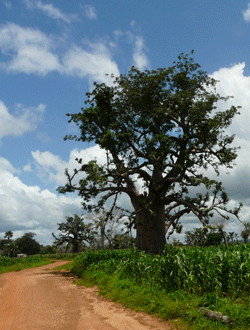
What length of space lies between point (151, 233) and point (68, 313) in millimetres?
11286

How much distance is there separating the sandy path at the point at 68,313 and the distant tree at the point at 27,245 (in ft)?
209

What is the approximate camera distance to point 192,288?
736cm

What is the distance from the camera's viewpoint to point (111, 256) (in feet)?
51.5

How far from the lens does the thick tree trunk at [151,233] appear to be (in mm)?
18141

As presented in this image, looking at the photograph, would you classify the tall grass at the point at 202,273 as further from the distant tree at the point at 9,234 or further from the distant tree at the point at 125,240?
the distant tree at the point at 9,234

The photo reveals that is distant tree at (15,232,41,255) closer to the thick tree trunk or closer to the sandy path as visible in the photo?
the thick tree trunk

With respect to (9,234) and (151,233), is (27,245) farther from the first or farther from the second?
(151,233)

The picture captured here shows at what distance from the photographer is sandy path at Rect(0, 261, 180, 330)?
6332mm

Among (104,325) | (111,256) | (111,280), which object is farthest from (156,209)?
(104,325)

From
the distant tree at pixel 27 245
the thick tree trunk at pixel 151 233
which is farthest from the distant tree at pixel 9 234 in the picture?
the thick tree trunk at pixel 151 233

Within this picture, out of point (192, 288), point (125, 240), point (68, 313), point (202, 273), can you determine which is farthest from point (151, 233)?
point (125, 240)

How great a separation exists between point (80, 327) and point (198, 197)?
42.6 ft

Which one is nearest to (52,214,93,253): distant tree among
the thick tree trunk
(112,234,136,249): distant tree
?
(112,234,136,249): distant tree

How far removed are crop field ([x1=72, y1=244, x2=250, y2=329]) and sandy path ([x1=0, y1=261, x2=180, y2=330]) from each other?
1.35 ft
